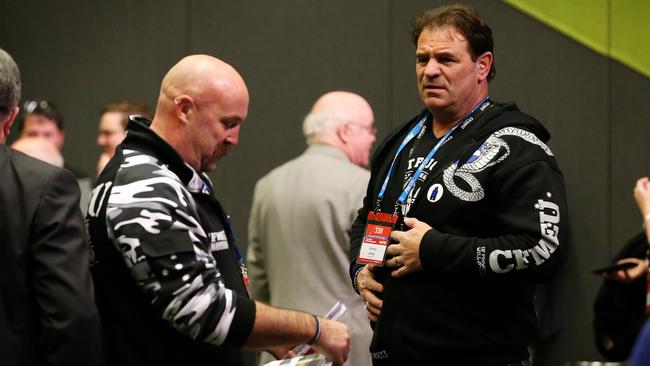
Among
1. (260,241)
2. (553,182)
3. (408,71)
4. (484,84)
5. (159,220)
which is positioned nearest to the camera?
(159,220)

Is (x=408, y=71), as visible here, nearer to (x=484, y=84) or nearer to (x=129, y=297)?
(x=484, y=84)

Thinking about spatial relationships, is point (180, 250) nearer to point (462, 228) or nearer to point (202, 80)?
point (202, 80)

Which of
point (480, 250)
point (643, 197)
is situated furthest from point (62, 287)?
point (643, 197)

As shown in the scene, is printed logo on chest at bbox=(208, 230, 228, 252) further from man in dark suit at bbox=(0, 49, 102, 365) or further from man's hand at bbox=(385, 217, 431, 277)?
man's hand at bbox=(385, 217, 431, 277)

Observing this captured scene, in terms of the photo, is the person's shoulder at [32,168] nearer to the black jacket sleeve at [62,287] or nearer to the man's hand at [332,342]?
the black jacket sleeve at [62,287]

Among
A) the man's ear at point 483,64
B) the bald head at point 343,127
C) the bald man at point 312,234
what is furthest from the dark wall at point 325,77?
the man's ear at point 483,64

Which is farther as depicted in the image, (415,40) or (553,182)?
(415,40)

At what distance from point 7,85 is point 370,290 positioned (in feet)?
3.64

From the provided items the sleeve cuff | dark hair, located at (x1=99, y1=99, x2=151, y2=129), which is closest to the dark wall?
dark hair, located at (x1=99, y1=99, x2=151, y2=129)

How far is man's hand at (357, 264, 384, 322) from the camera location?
9.07ft

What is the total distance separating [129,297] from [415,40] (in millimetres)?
1183

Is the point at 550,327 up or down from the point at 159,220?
down

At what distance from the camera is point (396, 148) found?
295 cm

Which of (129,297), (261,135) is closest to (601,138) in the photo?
(261,135)
